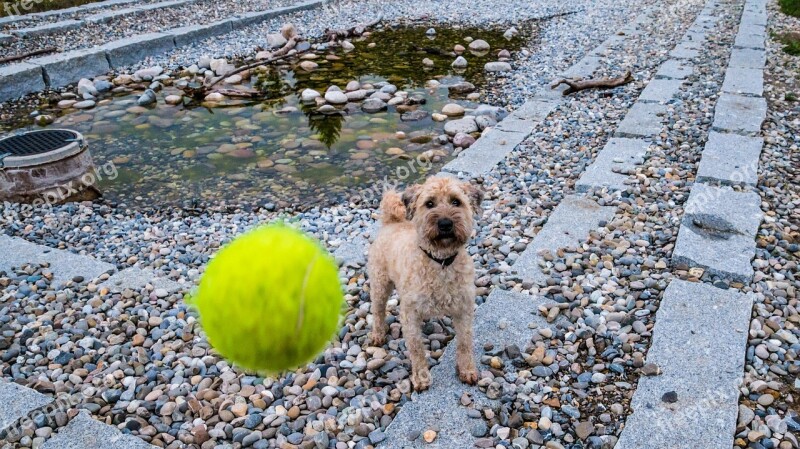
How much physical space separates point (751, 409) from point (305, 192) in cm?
436

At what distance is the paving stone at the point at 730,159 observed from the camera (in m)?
5.12

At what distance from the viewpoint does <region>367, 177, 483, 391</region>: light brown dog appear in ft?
9.26

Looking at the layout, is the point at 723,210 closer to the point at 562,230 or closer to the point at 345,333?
the point at 562,230

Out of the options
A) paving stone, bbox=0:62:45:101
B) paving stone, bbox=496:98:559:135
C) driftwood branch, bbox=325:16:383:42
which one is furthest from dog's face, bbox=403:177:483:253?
driftwood branch, bbox=325:16:383:42

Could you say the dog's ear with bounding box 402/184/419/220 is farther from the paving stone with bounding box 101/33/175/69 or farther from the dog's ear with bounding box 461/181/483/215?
the paving stone with bounding box 101/33/175/69

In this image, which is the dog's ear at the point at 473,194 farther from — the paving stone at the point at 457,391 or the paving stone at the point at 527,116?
the paving stone at the point at 527,116

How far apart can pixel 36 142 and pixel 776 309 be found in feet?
22.0

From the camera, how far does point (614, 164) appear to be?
5.62m

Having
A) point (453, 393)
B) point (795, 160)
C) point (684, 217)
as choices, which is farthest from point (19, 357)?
point (795, 160)

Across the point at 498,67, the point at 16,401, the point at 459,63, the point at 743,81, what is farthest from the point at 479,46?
the point at 16,401

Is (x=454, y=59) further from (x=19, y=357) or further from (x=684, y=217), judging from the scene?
(x=19, y=357)

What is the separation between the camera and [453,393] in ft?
9.85

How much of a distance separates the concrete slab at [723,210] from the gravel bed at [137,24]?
10.4 metres

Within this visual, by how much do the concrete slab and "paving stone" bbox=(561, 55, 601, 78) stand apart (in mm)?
4287
